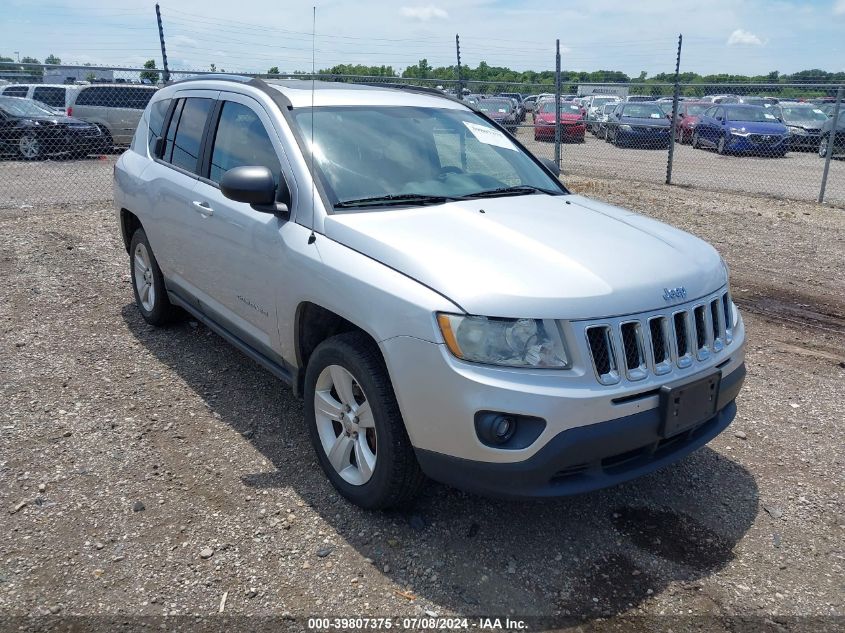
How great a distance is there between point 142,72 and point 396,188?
32.8ft

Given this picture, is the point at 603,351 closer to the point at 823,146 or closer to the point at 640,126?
the point at 823,146

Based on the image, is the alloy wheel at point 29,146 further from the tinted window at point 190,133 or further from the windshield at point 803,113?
the windshield at point 803,113

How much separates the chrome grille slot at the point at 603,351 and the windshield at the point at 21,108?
16.2 metres

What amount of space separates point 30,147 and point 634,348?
1651 cm

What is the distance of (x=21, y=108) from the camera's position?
15.6 m

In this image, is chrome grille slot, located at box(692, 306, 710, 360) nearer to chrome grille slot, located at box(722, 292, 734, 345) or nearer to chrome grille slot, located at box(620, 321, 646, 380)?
chrome grille slot, located at box(722, 292, 734, 345)

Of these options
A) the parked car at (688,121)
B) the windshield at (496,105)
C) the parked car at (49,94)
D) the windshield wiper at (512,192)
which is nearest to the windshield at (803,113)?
the parked car at (688,121)

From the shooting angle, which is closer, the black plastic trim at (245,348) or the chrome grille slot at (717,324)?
the chrome grille slot at (717,324)

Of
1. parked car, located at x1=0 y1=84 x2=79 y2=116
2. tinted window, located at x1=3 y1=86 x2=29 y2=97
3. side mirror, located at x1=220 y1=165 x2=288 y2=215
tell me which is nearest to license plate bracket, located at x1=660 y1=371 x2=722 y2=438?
side mirror, located at x1=220 y1=165 x2=288 y2=215

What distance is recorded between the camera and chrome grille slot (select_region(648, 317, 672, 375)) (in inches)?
114

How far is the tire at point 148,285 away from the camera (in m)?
5.36

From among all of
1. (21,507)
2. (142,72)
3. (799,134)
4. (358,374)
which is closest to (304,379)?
(358,374)

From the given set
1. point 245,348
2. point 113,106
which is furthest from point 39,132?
point 245,348

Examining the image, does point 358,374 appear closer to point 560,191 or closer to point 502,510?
point 502,510
